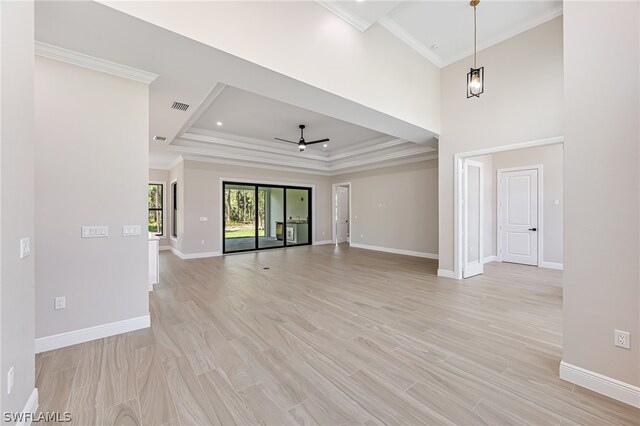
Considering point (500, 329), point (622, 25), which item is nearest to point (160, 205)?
point (500, 329)

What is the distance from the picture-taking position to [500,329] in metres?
2.90

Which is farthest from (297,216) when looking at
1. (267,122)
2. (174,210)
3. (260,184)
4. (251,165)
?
(267,122)

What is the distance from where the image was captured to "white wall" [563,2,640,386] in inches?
69.4

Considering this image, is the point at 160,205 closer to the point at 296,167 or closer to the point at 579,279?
the point at 296,167

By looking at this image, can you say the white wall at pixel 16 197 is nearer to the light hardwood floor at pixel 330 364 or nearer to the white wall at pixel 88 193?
the light hardwood floor at pixel 330 364

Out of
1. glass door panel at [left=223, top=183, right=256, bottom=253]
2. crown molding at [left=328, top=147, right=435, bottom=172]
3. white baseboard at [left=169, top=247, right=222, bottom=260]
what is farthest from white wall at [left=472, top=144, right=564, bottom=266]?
white baseboard at [left=169, top=247, right=222, bottom=260]

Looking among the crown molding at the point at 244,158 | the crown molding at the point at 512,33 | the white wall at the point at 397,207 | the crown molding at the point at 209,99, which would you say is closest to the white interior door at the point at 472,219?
the white wall at the point at 397,207

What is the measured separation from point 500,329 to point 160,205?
962 cm

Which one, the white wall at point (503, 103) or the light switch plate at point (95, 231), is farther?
the white wall at point (503, 103)

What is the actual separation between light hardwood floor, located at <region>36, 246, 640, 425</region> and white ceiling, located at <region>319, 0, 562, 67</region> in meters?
3.83

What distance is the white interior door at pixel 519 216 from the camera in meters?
6.12

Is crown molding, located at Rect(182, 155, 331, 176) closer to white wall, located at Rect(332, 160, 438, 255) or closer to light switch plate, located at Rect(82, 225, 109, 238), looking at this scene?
white wall, located at Rect(332, 160, 438, 255)

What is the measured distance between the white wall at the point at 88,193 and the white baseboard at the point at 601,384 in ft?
13.1

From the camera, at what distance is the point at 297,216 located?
9797 millimetres
